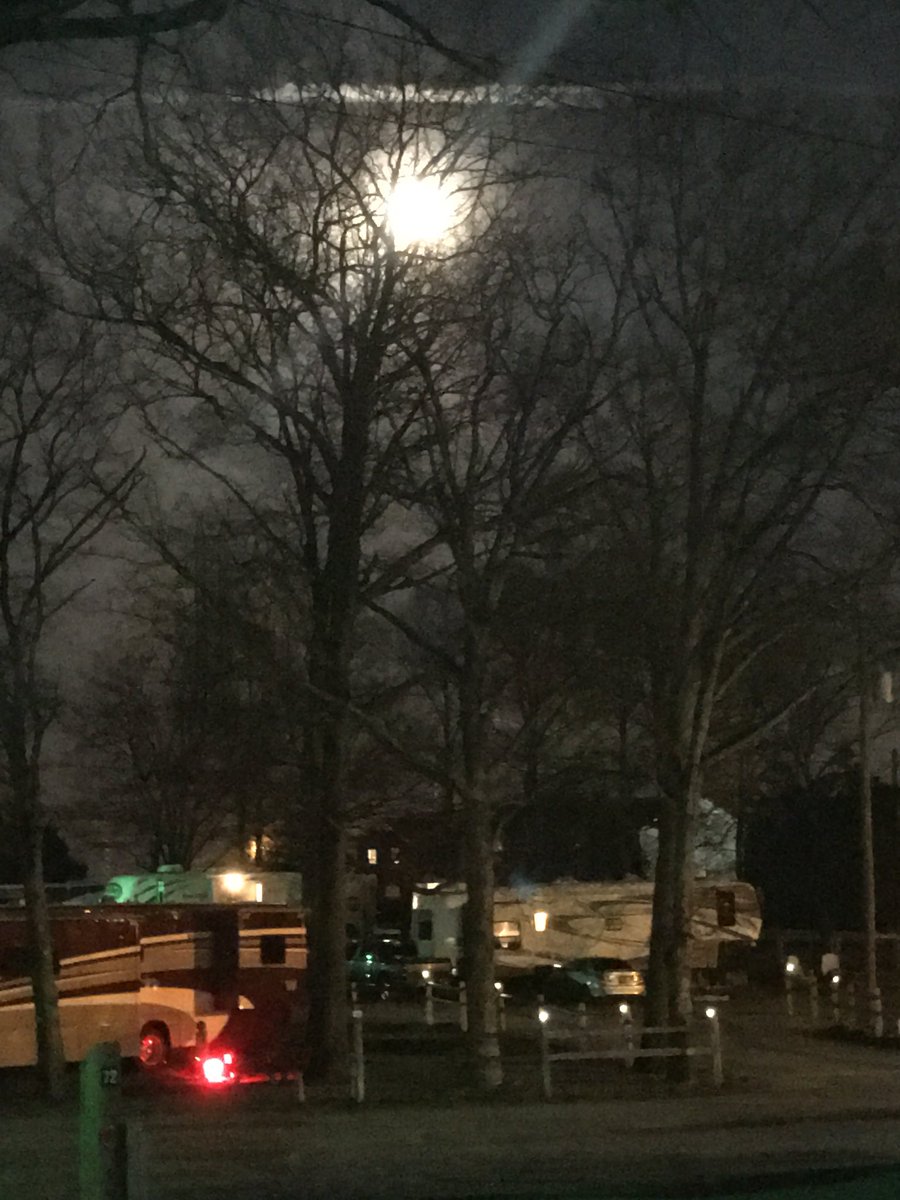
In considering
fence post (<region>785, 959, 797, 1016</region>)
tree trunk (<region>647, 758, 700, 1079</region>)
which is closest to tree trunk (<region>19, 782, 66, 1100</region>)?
tree trunk (<region>647, 758, 700, 1079</region>)

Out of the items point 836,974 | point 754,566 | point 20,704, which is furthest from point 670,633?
point 836,974

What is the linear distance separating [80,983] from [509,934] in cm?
2056

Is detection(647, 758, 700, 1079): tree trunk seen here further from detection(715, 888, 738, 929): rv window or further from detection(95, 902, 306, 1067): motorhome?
detection(715, 888, 738, 929): rv window

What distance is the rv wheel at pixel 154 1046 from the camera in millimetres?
27750

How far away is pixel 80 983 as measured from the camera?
90.1 ft

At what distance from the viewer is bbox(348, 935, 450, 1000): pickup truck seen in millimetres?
44250

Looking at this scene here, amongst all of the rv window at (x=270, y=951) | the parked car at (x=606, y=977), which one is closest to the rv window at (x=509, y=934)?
the parked car at (x=606, y=977)

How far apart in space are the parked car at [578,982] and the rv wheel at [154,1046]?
1386 centimetres

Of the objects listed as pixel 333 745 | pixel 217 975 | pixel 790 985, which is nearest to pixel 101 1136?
pixel 333 745

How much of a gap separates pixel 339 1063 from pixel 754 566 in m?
9.32

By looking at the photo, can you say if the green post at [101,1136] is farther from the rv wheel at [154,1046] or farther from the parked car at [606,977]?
the parked car at [606,977]

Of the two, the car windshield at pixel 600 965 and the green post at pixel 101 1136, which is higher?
the green post at pixel 101 1136

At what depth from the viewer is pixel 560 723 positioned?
2800 centimetres

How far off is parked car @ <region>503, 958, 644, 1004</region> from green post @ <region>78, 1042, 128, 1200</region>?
109ft
